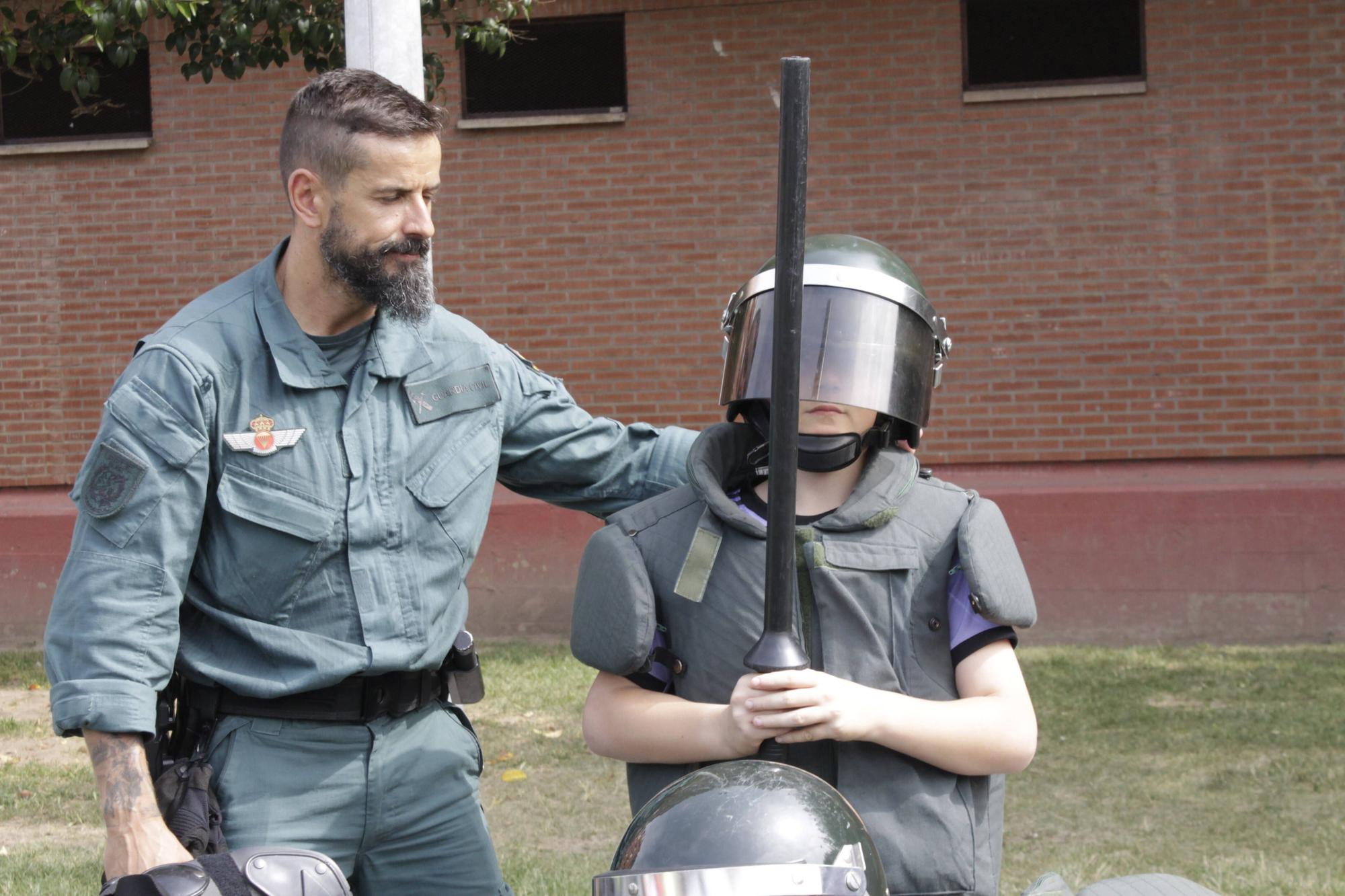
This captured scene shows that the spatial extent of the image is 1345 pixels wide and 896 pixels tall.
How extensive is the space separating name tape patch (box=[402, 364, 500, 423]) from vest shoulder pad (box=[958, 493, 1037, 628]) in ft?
3.29

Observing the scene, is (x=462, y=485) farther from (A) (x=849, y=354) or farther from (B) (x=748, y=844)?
(B) (x=748, y=844)

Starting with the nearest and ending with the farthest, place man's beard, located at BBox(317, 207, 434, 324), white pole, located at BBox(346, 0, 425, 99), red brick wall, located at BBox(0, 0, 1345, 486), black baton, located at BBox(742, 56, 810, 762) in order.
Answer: black baton, located at BBox(742, 56, 810, 762), man's beard, located at BBox(317, 207, 434, 324), white pole, located at BBox(346, 0, 425, 99), red brick wall, located at BBox(0, 0, 1345, 486)

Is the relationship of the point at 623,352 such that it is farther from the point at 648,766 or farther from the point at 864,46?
the point at 648,766

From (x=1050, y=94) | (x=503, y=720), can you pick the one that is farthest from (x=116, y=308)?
(x=1050, y=94)

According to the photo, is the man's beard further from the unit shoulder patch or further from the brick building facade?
the brick building facade

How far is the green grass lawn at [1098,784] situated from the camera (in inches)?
192

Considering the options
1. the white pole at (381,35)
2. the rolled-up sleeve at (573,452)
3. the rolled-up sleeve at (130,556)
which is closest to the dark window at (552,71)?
the white pole at (381,35)

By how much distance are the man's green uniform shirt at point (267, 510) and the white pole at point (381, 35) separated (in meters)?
1.13

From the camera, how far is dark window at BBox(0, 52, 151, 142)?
29.6ft

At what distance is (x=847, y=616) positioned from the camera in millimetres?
2047

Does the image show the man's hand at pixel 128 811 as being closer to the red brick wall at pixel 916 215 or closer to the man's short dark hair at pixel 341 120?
the man's short dark hair at pixel 341 120

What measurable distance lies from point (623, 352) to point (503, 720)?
8.99 ft

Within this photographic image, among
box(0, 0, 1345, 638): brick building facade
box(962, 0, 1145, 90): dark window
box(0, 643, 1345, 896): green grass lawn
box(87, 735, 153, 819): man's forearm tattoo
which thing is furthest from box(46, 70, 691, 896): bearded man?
box(962, 0, 1145, 90): dark window

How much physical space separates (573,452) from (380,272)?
59 cm
